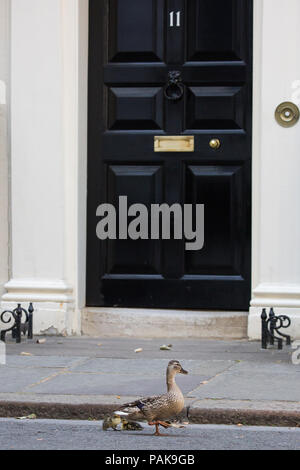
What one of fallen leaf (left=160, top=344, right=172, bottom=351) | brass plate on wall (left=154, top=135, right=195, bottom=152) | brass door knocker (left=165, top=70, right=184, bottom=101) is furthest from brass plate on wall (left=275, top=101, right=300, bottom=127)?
fallen leaf (left=160, top=344, right=172, bottom=351)

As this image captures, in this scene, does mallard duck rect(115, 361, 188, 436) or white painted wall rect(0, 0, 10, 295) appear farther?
white painted wall rect(0, 0, 10, 295)

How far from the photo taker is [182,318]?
8047 millimetres

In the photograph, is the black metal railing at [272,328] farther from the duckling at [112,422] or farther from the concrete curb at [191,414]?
the duckling at [112,422]

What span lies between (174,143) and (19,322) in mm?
1819

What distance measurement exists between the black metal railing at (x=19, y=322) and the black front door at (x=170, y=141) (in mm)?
573

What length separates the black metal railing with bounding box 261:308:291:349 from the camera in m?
7.46

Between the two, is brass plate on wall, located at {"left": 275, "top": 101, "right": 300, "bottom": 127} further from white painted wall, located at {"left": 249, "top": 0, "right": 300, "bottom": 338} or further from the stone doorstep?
the stone doorstep

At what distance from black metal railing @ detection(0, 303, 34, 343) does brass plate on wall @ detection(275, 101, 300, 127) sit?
91.3 inches

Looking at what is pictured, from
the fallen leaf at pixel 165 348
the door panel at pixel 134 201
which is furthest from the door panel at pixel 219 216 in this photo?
the fallen leaf at pixel 165 348

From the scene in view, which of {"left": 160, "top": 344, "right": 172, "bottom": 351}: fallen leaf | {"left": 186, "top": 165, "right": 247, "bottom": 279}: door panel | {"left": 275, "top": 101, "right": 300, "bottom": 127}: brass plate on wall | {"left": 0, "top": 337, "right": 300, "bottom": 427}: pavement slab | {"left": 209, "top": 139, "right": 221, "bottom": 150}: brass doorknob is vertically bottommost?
{"left": 160, "top": 344, "right": 172, "bottom": 351}: fallen leaf

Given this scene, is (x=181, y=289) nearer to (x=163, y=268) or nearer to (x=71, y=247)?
(x=163, y=268)

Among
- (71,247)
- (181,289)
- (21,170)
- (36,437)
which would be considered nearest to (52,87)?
(21,170)

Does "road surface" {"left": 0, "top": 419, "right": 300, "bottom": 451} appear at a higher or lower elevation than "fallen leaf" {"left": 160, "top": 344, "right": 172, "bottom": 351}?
higher

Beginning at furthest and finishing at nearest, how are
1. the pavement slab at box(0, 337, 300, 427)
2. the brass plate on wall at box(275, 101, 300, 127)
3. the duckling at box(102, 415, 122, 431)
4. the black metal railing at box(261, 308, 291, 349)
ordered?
the brass plate on wall at box(275, 101, 300, 127) → the black metal railing at box(261, 308, 291, 349) → the pavement slab at box(0, 337, 300, 427) → the duckling at box(102, 415, 122, 431)
